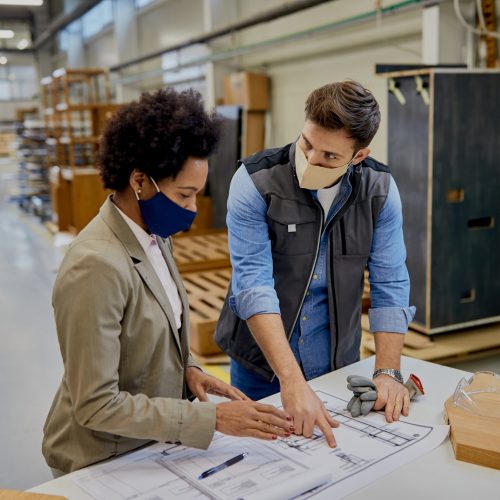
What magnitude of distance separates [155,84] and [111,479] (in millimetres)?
12104

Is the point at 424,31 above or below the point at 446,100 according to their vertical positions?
above

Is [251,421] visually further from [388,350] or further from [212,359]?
[212,359]

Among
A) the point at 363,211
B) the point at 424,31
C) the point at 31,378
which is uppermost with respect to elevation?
the point at 424,31

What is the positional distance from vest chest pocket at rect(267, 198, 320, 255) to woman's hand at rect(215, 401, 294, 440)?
26.8 inches

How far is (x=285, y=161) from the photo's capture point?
7.02 feet

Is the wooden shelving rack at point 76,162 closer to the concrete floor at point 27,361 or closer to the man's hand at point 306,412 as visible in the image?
the concrete floor at point 27,361

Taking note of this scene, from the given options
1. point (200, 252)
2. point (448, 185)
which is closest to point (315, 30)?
point (200, 252)

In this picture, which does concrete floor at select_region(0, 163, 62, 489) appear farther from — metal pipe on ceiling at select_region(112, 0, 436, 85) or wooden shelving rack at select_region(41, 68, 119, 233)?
metal pipe on ceiling at select_region(112, 0, 436, 85)

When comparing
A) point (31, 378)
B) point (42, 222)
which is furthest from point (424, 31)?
point (42, 222)

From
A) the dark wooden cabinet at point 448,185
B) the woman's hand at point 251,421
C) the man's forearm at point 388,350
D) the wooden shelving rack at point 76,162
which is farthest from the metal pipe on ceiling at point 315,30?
the woman's hand at point 251,421

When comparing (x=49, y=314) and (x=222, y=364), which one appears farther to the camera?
(x=49, y=314)

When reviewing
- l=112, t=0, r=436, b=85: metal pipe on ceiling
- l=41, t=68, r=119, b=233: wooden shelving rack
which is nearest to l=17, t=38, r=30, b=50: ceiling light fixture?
l=41, t=68, r=119, b=233: wooden shelving rack

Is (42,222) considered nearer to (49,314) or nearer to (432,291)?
(49,314)

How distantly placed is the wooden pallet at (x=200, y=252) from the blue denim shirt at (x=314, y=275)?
384cm
